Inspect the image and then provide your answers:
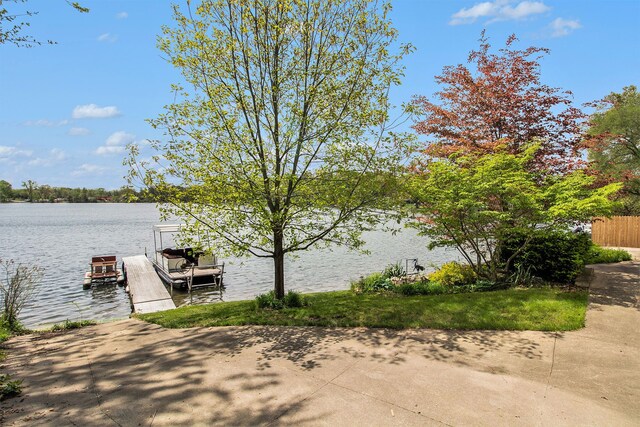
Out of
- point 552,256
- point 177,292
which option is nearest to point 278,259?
point 552,256

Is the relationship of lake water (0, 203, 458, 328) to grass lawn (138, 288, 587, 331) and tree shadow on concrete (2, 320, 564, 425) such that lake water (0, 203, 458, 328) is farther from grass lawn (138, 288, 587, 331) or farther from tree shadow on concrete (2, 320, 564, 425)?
tree shadow on concrete (2, 320, 564, 425)

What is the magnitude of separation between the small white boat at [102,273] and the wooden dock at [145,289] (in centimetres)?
57

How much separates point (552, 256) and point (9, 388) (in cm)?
1147

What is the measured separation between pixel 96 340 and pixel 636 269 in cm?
1457

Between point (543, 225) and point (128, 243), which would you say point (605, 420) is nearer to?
point (543, 225)

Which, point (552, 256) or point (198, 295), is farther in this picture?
point (198, 295)

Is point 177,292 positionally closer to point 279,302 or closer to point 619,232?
point 279,302

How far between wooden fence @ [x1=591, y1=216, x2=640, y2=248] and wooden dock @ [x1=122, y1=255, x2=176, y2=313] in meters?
21.4

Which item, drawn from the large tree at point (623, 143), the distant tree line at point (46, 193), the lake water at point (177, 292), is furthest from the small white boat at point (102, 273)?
the distant tree line at point (46, 193)

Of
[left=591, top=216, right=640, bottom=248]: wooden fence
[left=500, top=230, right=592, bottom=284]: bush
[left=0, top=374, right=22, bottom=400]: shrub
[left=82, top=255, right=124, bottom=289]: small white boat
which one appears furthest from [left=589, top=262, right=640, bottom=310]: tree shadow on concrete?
[left=82, top=255, right=124, bottom=289]: small white boat

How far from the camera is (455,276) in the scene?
11.0 m

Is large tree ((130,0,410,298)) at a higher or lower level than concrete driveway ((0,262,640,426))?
higher

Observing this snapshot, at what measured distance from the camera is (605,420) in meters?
3.60

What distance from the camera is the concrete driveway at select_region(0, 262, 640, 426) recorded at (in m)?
3.75
